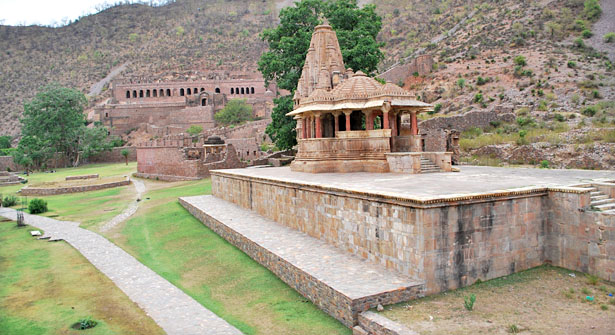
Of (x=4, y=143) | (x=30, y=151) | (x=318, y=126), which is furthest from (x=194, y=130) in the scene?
(x=318, y=126)

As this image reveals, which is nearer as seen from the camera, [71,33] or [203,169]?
[203,169]

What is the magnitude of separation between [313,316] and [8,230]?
14342 mm

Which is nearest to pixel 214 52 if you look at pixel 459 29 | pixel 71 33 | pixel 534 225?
pixel 71 33

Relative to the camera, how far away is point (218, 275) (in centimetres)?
1066

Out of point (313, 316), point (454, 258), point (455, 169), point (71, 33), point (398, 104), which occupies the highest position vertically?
point (71, 33)

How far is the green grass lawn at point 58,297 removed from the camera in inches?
307

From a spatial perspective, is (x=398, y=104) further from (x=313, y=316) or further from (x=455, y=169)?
(x=313, y=316)

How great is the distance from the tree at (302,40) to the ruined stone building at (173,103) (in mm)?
27001

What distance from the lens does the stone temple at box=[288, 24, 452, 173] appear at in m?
15.6

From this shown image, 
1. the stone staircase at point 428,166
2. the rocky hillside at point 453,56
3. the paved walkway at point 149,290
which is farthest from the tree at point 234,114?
the stone staircase at point 428,166

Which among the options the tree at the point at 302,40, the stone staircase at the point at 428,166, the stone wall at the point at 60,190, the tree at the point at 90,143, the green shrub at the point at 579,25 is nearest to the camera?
the stone staircase at the point at 428,166

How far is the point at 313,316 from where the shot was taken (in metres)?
7.89

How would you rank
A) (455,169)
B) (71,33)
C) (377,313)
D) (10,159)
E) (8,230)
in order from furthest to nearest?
(71,33) → (10,159) → (8,230) → (455,169) → (377,313)

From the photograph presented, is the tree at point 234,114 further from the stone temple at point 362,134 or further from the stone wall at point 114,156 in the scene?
the stone temple at point 362,134
